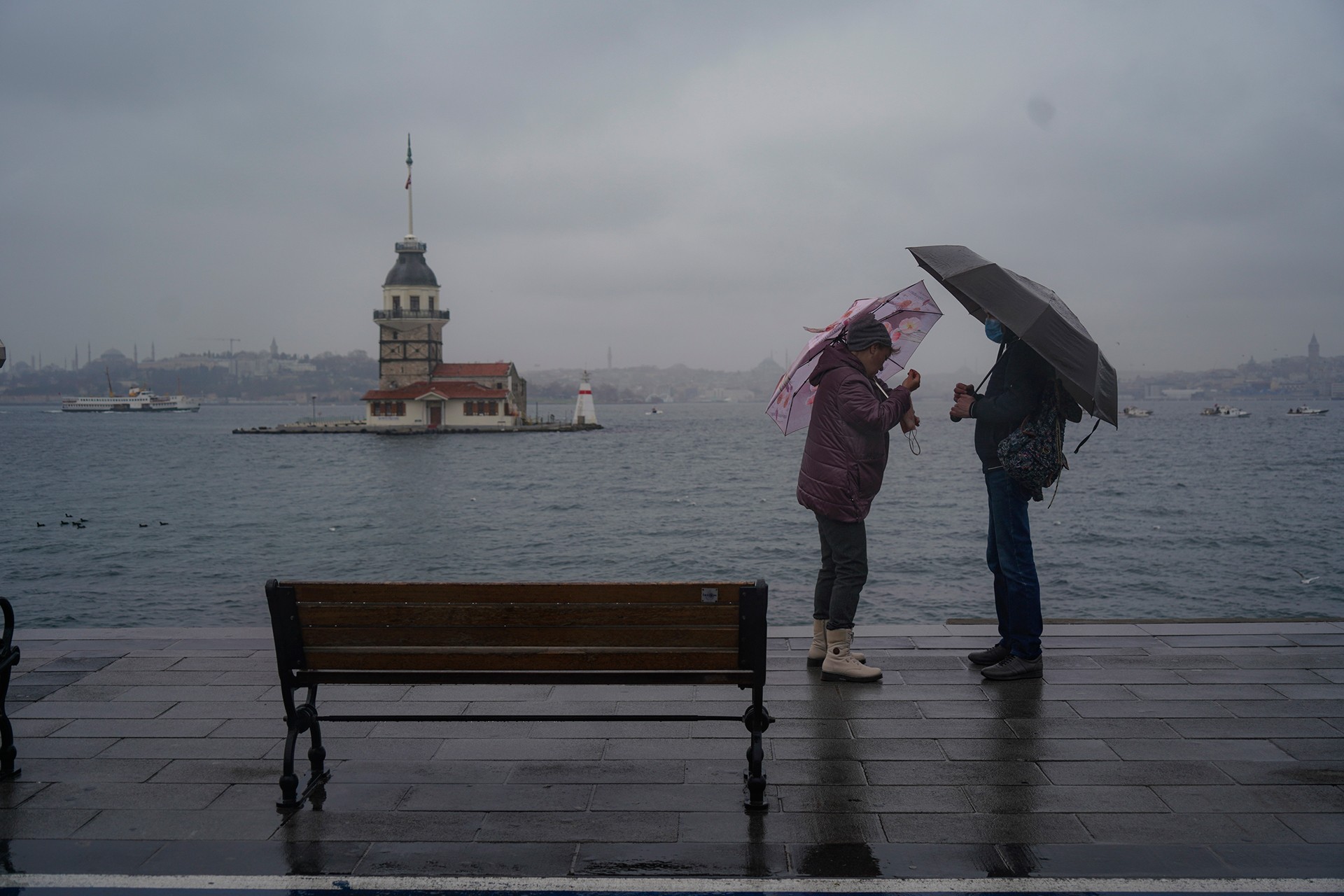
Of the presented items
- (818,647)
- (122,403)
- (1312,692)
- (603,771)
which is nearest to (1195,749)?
(1312,692)

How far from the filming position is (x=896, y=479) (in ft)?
167

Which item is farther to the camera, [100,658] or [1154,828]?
[100,658]

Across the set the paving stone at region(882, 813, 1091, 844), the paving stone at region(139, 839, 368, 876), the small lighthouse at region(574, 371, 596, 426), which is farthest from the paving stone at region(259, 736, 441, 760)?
the small lighthouse at region(574, 371, 596, 426)

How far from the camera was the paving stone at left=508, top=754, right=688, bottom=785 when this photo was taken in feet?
12.5

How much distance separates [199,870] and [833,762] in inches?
88.0

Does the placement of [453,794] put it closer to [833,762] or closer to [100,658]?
[833,762]

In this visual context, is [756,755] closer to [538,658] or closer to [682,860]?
[682,860]

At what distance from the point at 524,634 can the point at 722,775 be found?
97cm

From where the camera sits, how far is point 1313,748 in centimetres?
404

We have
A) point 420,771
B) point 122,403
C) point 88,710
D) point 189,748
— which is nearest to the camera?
point 420,771

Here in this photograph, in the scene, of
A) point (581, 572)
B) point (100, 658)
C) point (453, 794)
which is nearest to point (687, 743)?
point (453, 794)

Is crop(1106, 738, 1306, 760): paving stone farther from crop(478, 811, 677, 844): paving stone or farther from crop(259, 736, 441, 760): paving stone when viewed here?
crop(259, 736, 441, 760): paving stone

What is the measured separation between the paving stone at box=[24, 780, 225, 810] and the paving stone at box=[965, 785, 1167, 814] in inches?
109

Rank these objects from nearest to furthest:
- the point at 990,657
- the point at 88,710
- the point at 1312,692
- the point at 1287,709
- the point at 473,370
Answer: the point at 1287,709
the point at 88,710
the point at 1312,692
the point at 990,657
the point at 473,370
